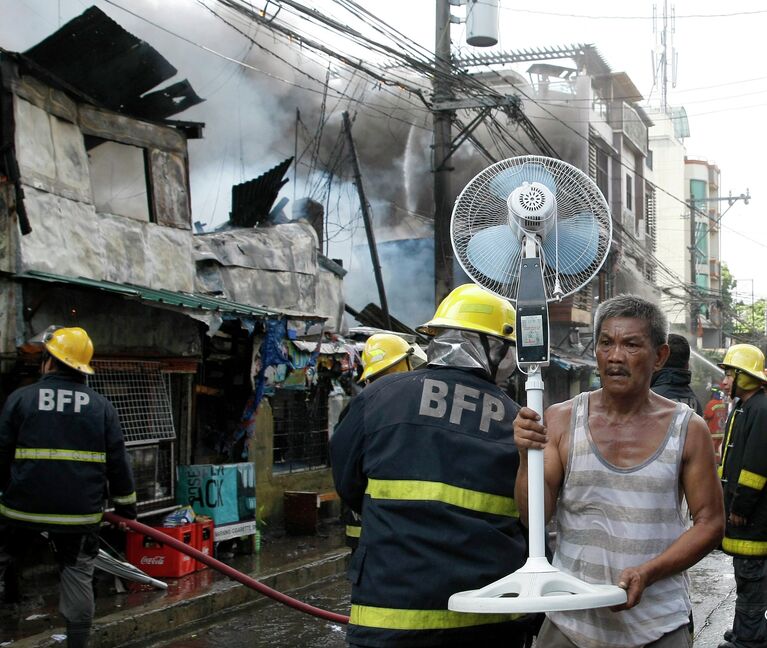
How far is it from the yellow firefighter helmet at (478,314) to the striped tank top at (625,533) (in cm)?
56

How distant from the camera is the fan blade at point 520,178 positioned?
11.7ft

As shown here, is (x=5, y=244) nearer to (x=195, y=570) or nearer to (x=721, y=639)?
(x=195, y=570)

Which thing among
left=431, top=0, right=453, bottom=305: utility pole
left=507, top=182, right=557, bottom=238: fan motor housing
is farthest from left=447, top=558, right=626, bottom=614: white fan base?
left=431, top=0, right=453, bottom=305: utility pole

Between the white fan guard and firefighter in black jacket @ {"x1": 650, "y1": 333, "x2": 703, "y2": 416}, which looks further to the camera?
firefighter in black jacket @ {"x1": 650, "y1": 333, "x2": 703, "y2": 416}

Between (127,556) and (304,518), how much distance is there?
3238 millimetres

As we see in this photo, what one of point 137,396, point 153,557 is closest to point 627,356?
point 153,557

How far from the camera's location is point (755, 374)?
6227mm

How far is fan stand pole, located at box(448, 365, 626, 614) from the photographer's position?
8.57ft

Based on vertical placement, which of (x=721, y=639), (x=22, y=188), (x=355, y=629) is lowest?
(x=721, y=639)

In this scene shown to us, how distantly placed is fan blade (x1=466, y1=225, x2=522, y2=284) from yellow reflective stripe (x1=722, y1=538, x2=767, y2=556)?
129 inches

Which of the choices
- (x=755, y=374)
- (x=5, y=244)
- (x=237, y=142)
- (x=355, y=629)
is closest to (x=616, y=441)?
(x=355, y=629)

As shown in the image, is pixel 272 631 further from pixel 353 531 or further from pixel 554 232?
pixel 554 232

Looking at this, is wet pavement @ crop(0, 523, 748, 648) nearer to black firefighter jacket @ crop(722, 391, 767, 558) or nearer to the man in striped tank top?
black firefighter jacket @ crop(722, 391, 767, 558)

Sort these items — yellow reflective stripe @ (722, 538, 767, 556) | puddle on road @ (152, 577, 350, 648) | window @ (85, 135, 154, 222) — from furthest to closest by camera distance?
window @ (85, 135, 154, 222)
puddle on road @ (152, 577, 350, 648)
yellow reflective stripe @ (722, 538, 767, 556)
